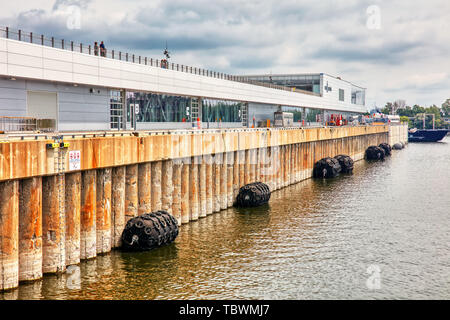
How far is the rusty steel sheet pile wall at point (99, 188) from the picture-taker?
63.5ft

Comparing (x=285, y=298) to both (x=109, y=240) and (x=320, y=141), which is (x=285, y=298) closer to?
(x=109, y=240)

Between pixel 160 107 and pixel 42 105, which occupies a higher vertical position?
pixel 160 107

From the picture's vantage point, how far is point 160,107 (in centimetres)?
6228

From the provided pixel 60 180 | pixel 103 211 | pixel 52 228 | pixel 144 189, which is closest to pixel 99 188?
pixel 103 211

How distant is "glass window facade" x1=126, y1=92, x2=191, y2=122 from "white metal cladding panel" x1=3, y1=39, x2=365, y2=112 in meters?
1.59

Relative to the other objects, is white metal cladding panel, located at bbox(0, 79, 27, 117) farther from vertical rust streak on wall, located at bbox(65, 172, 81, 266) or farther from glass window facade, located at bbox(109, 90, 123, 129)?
vertical rust streak on wall, located at bbox(65, 172, 81, 266)

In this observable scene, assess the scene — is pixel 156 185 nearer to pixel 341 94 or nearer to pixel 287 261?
pixel 287 261

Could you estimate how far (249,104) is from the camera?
93688 mm

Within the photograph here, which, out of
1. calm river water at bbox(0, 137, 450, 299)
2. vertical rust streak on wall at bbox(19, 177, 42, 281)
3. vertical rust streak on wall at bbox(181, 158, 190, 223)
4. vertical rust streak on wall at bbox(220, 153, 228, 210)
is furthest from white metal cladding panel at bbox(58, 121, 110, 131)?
vertical rust streak on wall at bbox(19, 177, 42, 281)

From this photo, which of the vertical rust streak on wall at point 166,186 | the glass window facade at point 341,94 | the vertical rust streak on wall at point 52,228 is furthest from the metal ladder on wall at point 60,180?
the glass window facade at point 341,94

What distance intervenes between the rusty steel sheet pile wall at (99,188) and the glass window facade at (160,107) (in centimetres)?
1903

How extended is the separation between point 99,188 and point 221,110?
58.2 metres

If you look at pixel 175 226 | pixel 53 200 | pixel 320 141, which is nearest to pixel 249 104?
pixel 320 141

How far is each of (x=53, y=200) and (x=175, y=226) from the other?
7.82m
